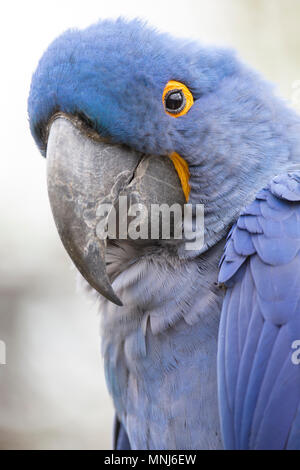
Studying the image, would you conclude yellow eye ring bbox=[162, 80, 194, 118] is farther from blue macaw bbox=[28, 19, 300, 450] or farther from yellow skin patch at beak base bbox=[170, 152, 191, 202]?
yellow skin patch at beak base bbox=[170, 152, 191, 202]

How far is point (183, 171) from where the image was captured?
1778 millimetres

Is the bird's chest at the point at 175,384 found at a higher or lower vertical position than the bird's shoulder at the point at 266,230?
lower

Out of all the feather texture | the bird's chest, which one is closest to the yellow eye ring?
the feather texture

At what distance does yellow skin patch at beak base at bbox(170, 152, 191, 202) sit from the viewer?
1767 millimetres

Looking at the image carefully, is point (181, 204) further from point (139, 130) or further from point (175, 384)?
point (175, 384)

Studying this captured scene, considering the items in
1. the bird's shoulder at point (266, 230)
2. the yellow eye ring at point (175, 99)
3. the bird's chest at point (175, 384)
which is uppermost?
the yellow eye ring at point (175, 99)

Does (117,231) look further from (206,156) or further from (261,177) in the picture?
(261,177)

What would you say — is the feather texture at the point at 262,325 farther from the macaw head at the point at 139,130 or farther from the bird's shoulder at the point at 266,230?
the macaw head at the point at 139,130

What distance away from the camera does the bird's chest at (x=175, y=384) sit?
1.74m

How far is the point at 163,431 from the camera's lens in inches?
70.9

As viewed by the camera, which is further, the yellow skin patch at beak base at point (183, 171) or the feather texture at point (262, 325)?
the yellow skin patch at beak base at point (183, 171)

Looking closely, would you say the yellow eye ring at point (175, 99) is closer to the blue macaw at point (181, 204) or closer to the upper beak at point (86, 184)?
the blue macaw at point (181, 204)

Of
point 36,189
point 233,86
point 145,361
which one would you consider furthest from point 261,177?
point 36,189

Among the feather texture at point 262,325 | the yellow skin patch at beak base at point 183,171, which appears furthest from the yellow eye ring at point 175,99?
the feather texture at point 262,325
